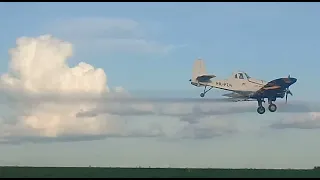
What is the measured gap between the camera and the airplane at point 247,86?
A: 9700 centimetres

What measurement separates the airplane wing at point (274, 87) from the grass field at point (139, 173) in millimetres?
20198

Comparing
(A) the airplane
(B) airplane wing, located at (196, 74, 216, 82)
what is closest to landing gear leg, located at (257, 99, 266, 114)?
(A) the airplane

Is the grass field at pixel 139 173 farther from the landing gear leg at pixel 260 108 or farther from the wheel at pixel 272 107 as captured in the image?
the wheel at pixel 272 107

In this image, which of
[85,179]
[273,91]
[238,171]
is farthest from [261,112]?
[238,171]

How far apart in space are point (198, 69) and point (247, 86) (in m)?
6.53

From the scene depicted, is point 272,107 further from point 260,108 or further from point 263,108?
point 260,108

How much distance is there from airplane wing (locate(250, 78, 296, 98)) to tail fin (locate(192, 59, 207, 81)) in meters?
7.01

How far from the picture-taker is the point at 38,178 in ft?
331

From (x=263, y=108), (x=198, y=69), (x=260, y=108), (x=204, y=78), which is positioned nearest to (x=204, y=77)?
(x=204, y=78)

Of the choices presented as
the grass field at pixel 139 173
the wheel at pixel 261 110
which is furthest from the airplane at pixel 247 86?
the grass field at pixel 139 173

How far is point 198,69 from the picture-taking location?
99938 mm

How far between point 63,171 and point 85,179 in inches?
578

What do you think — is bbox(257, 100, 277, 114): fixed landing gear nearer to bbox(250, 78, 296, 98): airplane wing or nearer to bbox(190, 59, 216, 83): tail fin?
bbox(250, 78, 296, 98): airplane wing

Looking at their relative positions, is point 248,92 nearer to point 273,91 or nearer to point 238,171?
point 273,91
